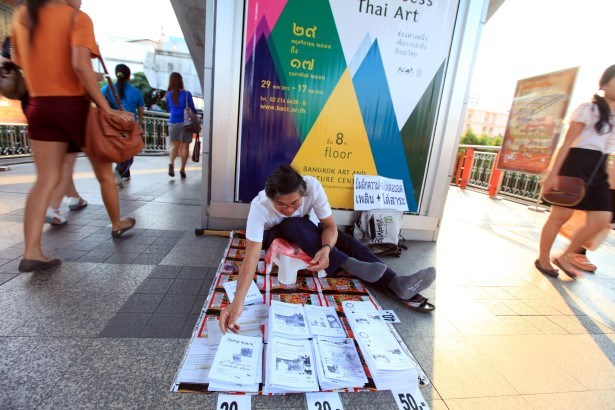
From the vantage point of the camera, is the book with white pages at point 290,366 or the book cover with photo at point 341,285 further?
the book cover with photo at point 341,285

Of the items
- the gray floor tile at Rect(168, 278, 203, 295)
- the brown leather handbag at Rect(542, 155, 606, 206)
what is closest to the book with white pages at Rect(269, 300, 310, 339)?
the gray floor tile at Rect(168, 278, 203, 295)

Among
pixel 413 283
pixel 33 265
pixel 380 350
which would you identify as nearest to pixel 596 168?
pixel 413 283

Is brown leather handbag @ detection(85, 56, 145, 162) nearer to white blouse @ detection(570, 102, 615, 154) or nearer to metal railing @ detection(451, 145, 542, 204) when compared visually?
white blouse @ detection(570, 102, 615, 154)

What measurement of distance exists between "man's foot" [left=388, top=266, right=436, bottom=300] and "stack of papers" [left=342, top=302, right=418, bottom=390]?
1.18 ft

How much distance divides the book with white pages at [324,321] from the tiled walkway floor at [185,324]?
13.9 inches

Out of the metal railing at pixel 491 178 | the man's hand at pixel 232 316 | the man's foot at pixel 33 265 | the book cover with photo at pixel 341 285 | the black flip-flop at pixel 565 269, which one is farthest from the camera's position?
the metal railing at pixel 491 178

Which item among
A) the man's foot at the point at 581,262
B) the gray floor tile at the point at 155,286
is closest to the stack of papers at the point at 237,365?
the gray floor tile at the point at 155,286

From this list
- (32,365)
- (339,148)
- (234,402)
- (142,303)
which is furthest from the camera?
(339,148)

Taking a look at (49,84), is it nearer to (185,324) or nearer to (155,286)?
(155,286)

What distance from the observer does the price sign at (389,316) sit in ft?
6.37

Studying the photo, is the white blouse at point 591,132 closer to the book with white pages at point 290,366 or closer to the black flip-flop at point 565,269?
the black flip-flop at point 565,269

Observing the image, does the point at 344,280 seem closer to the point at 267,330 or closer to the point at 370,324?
the point at 370,324

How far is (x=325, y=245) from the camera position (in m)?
2.13

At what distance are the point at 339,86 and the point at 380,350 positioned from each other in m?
2.52
